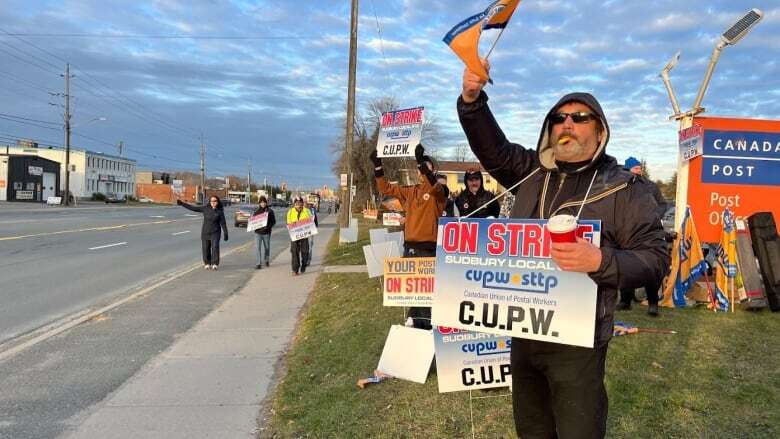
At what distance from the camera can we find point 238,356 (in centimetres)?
632

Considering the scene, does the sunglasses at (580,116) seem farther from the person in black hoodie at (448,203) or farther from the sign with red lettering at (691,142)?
the sign with red lettering at (691,142)

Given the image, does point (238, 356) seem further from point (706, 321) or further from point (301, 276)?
point (301, 276)

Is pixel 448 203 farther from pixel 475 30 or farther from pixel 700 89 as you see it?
pixel 475 30

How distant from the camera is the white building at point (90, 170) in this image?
9338 cm

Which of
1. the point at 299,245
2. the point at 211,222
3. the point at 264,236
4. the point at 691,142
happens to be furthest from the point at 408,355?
the point at 211,222

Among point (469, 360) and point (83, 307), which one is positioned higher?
point (469, 360)

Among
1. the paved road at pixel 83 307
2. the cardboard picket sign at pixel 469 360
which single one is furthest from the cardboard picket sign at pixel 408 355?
the paved road at pixel 83 307

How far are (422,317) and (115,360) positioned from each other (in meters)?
3.33

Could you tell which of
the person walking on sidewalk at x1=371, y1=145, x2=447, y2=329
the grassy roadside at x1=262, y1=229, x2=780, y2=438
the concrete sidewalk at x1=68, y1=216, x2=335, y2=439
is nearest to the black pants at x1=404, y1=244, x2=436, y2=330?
the person walking on sidewalk at x1=371, y1=145, x2=447, y2=329

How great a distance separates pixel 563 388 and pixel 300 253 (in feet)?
40.1

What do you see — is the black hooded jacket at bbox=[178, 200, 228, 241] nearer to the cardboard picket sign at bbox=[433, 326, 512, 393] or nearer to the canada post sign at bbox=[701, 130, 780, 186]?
the canada post sign at bbox=[701, 130, 780, 186]

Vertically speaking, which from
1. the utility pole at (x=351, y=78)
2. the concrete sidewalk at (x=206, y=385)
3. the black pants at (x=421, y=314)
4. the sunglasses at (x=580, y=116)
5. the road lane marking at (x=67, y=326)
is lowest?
the road lane marking at (x=67, y=326)

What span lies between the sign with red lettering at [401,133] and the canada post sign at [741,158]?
413 cm

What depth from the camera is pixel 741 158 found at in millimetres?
8320
